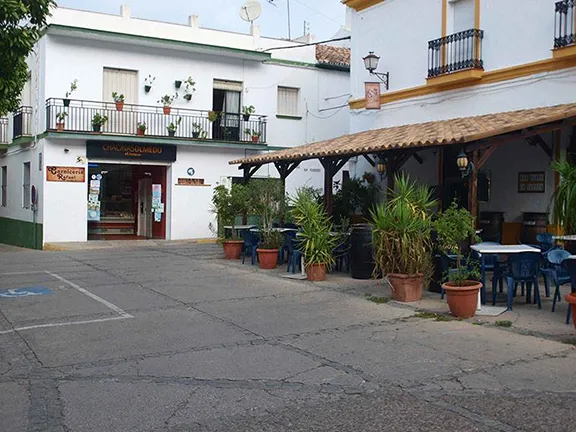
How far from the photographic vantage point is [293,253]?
44.7 feet

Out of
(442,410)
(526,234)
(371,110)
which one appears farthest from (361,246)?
(442,410)

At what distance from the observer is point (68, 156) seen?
Result: 808 inches

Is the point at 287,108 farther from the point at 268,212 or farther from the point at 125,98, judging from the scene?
the point at 268,212

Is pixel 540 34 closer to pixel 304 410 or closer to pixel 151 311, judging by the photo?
pixel 151 311

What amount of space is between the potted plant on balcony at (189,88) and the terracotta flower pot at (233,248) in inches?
310

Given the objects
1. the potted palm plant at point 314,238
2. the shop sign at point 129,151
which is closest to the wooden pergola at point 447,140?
the potted palm plant at point 314,238

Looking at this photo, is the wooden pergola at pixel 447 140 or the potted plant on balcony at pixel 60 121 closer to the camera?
the wooden pergola at pixel 447 140

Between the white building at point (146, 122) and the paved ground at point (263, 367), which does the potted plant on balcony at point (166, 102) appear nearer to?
the white building at point (146, 122)

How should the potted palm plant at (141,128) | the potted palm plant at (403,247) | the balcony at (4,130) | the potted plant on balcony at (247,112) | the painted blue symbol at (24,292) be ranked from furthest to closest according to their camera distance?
1. the balcony at (4,130)
2. the potted plant on balcony at (247,112)
3. the potted palm plant at (141,128)
4. the painted blue symbol at (24,292)
5. the potted palm plant at (403,247)

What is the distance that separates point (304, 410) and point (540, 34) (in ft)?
35.0

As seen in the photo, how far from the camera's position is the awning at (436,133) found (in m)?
10.4

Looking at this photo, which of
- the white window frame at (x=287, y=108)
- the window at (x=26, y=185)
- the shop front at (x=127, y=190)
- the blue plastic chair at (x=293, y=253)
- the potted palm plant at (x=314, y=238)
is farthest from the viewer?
the white window frame at (x=287, y=108)

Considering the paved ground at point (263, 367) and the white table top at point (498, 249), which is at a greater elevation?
the white table top at point (498, 249)

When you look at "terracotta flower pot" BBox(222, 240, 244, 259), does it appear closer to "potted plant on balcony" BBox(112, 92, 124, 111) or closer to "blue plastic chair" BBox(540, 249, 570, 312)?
"potted plant on balcony" BBox(112, 92, 124, 111)
